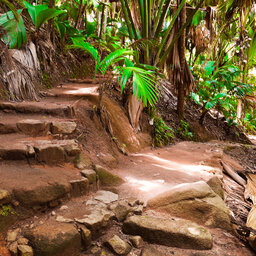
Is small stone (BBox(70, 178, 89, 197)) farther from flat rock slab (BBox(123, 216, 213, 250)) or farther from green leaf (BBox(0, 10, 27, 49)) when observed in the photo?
green leaf (BBox(0, 10, 27, 49))

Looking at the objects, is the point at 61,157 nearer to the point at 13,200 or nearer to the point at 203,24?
the point at 13,200

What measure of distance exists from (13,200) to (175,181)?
5.82ft

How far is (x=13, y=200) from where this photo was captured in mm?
1574

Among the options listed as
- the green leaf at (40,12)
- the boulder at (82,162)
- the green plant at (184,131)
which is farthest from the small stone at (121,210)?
the green plant at (184,131)

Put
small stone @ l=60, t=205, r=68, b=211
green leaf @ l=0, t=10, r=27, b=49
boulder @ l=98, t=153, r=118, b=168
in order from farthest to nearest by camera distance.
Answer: green leaf @ l=0, t=10, r=27, b=49 → boulder @ l=98, t=153, r=118, b=168 → small stone @ l=60, t=205, r=68, b=211

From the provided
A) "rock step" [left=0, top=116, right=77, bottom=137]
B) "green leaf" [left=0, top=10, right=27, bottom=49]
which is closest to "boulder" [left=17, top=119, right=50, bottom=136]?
"rock step" [left=0, top=116, right=77, bottom=137]

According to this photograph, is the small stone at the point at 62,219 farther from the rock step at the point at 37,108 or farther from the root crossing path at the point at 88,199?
the rock step at the point at 37,108

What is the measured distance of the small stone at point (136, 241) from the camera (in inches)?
64.9

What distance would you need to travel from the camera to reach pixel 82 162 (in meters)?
2.40

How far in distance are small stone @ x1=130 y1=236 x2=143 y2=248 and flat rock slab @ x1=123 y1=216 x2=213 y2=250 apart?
0.04 metres

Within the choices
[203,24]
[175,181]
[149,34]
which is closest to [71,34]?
[149,34]

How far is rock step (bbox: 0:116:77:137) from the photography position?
2.48 metres

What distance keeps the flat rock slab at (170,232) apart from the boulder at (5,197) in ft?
2.82

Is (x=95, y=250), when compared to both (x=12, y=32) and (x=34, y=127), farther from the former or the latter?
(x=12, y=32)
